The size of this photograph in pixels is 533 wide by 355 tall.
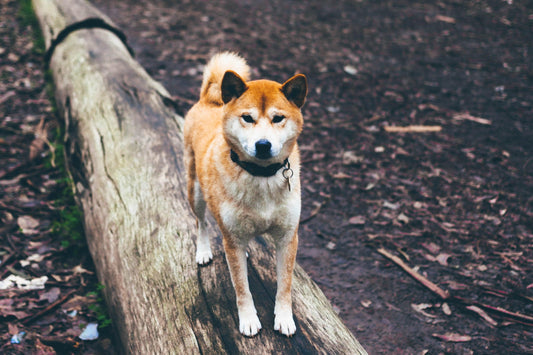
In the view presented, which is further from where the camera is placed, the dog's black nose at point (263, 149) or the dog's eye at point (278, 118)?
the dog's eye at point (278, 118)

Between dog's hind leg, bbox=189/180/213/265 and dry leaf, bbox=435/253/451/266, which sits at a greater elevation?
dog's hind leg, bbox=189/180/213/265

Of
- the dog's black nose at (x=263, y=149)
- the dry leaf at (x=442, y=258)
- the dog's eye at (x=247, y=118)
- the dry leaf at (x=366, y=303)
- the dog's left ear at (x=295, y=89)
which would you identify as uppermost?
the dog's left ear at (x=295, y=89)

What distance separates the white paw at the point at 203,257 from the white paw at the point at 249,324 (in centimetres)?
65

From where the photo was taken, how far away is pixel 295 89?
243 cm

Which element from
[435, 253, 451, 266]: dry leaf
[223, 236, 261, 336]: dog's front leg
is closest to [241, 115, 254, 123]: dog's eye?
[223, 236, 261, 336]: dog's front leg

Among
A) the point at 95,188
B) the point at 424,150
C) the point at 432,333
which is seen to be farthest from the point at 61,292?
the point at 424,150

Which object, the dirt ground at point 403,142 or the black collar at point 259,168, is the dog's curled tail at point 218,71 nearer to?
the black collar at point 259,168

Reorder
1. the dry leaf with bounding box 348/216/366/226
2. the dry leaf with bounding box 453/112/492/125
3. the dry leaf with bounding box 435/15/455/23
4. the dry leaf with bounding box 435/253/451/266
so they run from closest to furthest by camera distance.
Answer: the dry leaf with bounding box 435/253/451/266 < the dry leaf with bounding box 348/216/366/226 < the dry leaf with bounding box 453/112/492/125 < the dry leaf with bounding box 435/15/455/23

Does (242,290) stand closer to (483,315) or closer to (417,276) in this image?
(417,276)

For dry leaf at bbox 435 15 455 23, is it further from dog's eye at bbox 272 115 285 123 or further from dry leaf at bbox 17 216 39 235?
dry leaf at bbox 17 216 39 235

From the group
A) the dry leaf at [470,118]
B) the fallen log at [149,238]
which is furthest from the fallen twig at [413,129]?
the fallen log at [149,238]

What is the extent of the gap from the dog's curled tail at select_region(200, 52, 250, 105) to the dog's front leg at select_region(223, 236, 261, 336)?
1.24 m

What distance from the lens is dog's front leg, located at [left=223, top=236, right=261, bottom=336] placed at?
2.59 metres

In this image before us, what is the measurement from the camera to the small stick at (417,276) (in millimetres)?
3913
